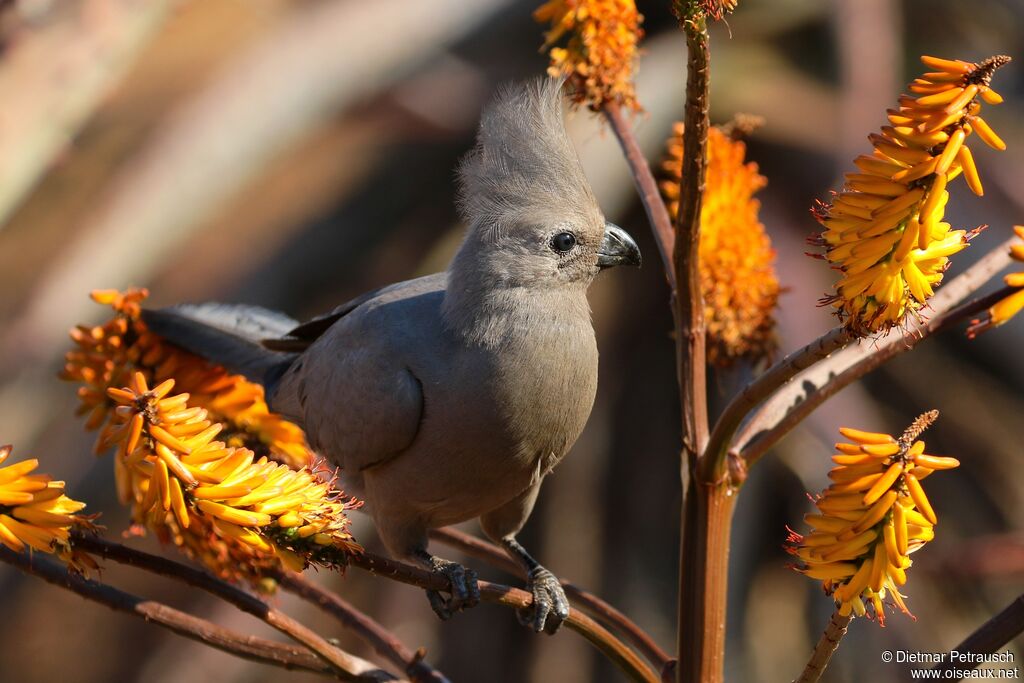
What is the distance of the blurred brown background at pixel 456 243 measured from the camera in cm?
336

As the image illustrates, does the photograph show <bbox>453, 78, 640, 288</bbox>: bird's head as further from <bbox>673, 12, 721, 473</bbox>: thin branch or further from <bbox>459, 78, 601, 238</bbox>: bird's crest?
<bbox>673, 12, 721, 473</bbox>: thin branch

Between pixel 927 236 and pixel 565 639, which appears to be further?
pixel 565 639

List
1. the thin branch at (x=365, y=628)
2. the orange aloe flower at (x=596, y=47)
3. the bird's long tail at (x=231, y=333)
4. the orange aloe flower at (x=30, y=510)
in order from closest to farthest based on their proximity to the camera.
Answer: the orange aloe flower at (x=30, y=510) < the thin branch at (x=365, y=628) < the orange aloe flower at (x=596, y=47) < the bird's long tail at (x=231, y=333)

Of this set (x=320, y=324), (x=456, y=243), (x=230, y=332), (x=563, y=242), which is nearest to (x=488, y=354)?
(x=563, y=242)

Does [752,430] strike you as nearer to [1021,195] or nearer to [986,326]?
[986,326]

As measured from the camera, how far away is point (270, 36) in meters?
3.93

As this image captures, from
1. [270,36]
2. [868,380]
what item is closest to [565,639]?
[868,380]

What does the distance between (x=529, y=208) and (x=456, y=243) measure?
2026 millimetres

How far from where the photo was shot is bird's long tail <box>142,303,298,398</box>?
221cm

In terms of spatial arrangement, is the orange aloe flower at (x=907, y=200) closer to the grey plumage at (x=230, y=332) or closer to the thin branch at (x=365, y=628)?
the thin branch at (x=365, y=628)

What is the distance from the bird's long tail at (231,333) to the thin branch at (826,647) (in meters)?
1.33

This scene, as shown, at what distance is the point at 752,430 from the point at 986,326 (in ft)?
1.29

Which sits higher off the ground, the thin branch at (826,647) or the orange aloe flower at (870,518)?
the orange aloe flower at (870,518)

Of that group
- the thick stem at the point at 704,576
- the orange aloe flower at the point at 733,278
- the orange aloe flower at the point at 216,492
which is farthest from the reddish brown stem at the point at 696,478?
the orange aloe flower at the point at 216,492
